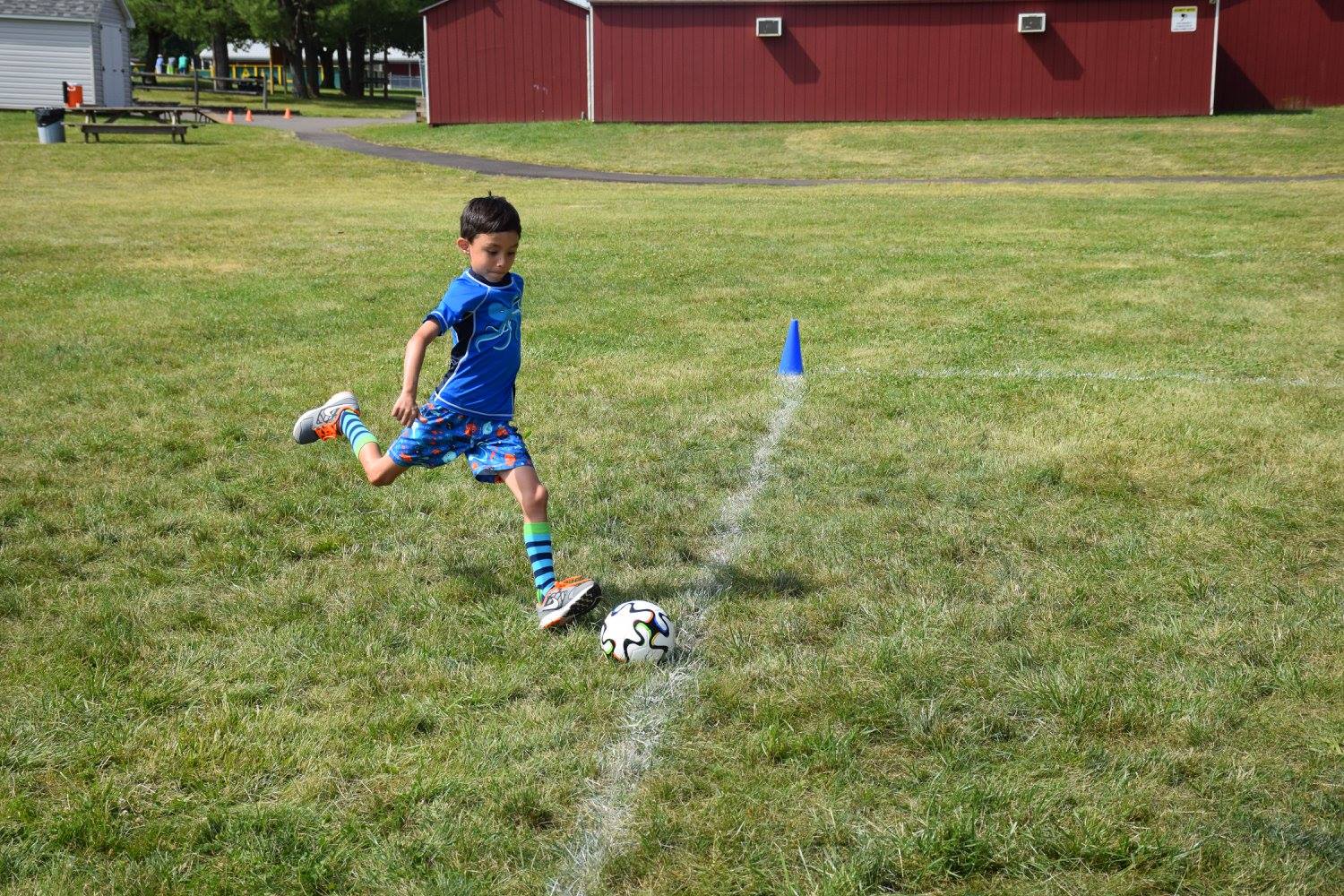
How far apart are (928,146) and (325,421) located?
90.7 ft

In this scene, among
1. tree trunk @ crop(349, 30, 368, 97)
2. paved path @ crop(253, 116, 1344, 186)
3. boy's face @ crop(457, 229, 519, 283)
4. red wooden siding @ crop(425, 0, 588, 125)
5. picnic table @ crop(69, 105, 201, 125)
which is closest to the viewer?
boy's face @ crop(457, 229, 519, 283)

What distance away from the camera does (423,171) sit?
28594 mm

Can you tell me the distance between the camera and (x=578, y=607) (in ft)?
14.9

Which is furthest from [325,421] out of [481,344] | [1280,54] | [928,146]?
[1280,54]

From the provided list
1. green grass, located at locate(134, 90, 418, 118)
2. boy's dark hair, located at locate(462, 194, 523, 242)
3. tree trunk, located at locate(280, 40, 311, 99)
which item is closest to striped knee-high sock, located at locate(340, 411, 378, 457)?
boy's dark hair, located at locate(462, 194, 523, 242)

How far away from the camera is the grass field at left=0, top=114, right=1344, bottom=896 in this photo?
10.7 ft

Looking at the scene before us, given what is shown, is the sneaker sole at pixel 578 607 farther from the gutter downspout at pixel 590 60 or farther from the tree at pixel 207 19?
the tree at pixel 207 19

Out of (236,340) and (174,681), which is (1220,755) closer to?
(174,681)

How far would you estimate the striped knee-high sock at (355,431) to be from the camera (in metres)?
5.68

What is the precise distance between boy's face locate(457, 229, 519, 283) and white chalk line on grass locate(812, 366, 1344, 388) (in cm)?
429

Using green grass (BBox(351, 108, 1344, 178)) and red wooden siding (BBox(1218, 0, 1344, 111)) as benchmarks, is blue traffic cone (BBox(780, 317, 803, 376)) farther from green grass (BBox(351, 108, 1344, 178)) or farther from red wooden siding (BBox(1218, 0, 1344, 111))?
red wooden siding (BBox(1218, 0, 1344, 111))

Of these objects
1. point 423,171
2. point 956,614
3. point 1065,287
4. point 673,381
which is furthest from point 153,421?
point 423,171

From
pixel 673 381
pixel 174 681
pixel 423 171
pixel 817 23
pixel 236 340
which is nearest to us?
pixel 174 681

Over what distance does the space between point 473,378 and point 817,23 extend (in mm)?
33218
